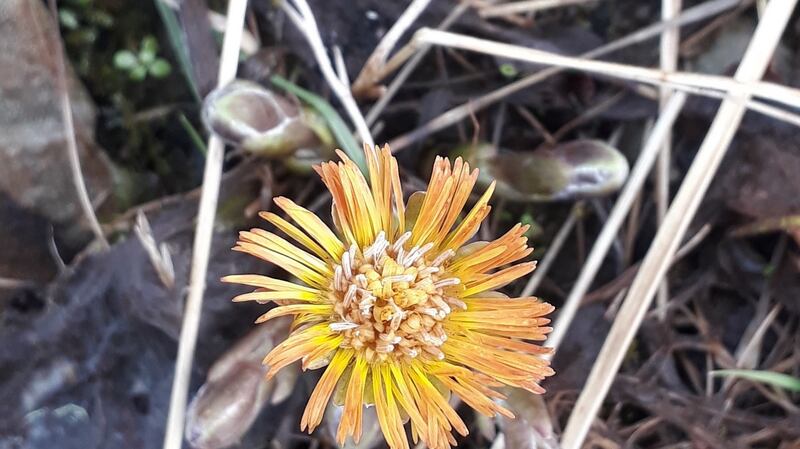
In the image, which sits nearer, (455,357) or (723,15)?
(455,357)

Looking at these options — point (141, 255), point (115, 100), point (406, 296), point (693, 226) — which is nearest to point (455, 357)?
point (406, 296)

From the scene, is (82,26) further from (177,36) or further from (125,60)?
(177,36)

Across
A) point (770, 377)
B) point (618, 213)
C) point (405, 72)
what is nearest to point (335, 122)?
point (405, 72)

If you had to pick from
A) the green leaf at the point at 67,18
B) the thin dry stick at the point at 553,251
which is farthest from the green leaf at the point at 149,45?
the thin dry stick at the point at 553,251

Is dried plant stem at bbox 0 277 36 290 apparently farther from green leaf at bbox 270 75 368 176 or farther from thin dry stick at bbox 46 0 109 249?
green leaf at bbox 270 75 368 176

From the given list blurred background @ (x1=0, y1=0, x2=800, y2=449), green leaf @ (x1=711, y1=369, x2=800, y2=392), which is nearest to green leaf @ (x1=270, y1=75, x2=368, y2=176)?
blurred background @ (x1=0, y1=0, x2=800, y2=449)

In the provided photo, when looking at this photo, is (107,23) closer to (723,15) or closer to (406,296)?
(406,296)
